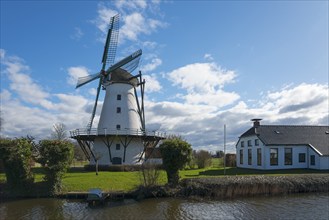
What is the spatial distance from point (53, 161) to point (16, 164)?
2.04 m

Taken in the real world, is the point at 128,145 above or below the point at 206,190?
above

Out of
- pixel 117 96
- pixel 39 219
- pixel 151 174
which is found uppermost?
pixel 117 96

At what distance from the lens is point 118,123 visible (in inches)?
1232

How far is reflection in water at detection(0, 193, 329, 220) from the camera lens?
14.3 meters

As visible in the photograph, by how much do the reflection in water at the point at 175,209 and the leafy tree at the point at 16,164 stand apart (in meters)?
1.48

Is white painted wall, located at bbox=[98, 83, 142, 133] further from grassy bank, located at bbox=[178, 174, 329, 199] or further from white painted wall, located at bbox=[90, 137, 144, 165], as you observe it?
grassy bank, located at bbox=[178, 174, 329, 199]

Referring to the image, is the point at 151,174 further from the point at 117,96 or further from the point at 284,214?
the point at 117,96

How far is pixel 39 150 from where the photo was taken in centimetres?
1972

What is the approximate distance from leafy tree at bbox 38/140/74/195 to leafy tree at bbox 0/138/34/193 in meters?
0.89

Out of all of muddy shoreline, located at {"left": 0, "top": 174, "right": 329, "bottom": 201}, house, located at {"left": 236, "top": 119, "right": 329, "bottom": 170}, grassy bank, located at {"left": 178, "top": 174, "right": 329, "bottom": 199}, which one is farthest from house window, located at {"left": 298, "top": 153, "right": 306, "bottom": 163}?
muddy shoreline, located at {"left": 0, "top": 174, "right": 329, "bottom": 201}

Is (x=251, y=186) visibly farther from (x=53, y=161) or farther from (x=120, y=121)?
(x=120, y=121)

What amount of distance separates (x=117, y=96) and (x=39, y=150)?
1319 cm

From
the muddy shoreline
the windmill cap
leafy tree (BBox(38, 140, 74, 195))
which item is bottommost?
the muddy shoreline

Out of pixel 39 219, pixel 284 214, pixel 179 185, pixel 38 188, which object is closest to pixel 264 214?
pixel 284 214
